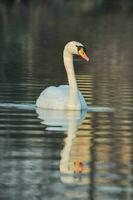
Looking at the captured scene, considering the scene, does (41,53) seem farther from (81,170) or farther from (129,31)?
(81,170)

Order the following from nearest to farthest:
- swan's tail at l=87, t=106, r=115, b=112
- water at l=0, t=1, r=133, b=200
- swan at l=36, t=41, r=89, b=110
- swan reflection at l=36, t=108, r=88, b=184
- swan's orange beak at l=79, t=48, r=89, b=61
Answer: water at l=0, t=1, r=133, b=200
swan reflection at l=36, t=108, r=88, b=184
swan's tail at l=87, t=106, r=115, b=112
swan at l=36, t=41, r=89, b=110
swan's orange beak at l=79, t=48, r=89, b=61

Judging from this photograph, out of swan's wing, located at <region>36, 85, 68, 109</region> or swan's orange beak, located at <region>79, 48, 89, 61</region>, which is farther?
swan's orange beak, located at <region>79, 48, 89, 61</region>

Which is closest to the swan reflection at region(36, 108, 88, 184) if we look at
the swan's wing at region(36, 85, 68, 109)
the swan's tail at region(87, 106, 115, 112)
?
the swan's wing at region(36, 85, 68, 109)

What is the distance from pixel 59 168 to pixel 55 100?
604cm

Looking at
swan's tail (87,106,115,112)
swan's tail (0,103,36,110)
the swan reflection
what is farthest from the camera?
swan's tail (0,103,36,110)

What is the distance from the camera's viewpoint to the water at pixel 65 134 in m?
10.5

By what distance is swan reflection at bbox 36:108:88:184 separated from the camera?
11.1m

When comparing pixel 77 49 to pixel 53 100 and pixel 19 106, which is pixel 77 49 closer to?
pixel 53 100

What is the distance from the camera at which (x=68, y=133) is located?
14.6 meters

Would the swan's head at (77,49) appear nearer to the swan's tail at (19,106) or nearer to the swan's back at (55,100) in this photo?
the swan's back at (55,100)

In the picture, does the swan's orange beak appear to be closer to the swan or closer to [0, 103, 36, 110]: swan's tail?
the swan

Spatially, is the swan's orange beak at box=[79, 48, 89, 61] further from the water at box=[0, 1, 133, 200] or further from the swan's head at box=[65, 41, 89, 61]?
the water at box=[0, 1, 133, 200]

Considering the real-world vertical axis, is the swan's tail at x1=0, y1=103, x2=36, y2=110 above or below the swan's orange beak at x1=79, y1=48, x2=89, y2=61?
below

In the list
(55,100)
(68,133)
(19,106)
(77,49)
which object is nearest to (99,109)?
(55,100)
